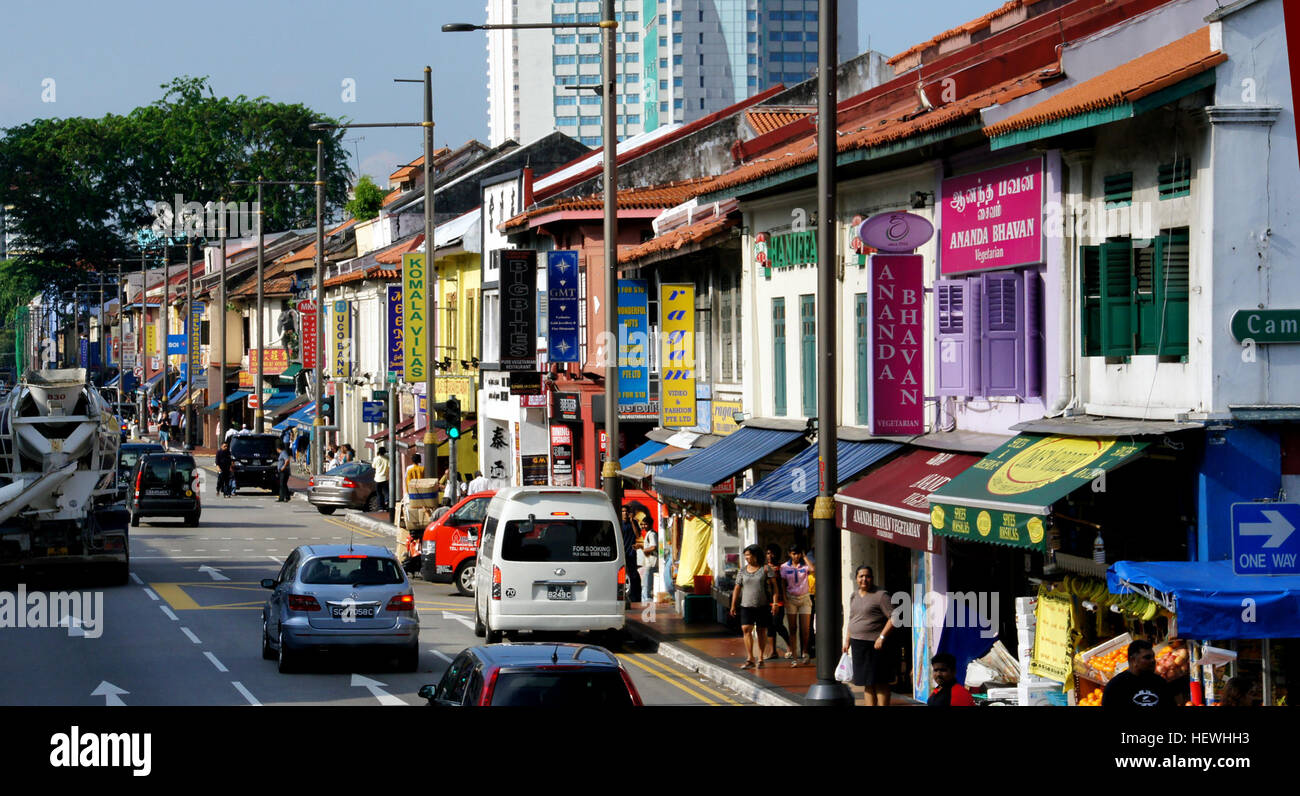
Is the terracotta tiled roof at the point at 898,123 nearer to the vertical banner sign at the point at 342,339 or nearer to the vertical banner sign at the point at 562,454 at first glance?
the vertical banner sign at the point at 562,454

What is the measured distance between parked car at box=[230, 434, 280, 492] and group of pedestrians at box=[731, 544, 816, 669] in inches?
1506

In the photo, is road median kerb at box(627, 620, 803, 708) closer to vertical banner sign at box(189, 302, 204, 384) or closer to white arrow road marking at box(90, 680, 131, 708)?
white arrow road marking at box(90, 680, 131, 708)

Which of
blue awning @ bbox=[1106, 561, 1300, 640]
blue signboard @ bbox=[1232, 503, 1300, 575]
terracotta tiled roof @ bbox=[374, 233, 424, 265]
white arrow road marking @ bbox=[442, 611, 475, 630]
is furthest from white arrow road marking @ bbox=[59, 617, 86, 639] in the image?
terracotta tiled roof @ bbox=[374, 233, 424, 265]

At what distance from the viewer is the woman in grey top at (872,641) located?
18000mm

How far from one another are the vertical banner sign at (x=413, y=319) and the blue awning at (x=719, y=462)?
832 inches

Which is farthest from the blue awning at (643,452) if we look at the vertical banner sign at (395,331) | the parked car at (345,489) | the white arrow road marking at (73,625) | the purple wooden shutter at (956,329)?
the vertical banner sign at (395,331)

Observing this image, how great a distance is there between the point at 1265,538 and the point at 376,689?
12.0m

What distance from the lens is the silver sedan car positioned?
20.8 meters

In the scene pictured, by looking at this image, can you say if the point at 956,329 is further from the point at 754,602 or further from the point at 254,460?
the point at 254,460

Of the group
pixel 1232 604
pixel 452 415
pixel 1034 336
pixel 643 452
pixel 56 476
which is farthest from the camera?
pixel 452 415

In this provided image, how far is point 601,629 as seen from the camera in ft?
78.2

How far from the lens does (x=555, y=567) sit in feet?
77.2

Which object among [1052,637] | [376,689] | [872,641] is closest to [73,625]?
[376,689]

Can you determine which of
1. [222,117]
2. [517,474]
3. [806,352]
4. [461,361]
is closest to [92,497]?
[806,352]
